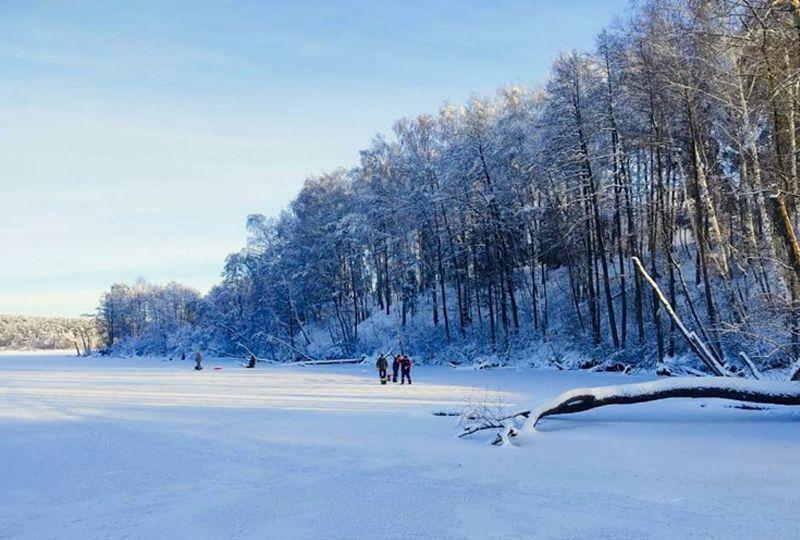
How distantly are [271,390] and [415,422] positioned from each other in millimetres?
10355

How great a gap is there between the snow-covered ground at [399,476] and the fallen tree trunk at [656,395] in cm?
41

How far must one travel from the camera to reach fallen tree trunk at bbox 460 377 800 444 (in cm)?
1004

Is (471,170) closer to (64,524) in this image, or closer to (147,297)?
(64,524)

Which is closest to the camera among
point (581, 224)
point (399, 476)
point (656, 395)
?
point (399, 476)

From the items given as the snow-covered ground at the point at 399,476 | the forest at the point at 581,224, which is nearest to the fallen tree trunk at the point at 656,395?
the snow-covered ground at the point at 399,476

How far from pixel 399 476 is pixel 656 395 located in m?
5.58

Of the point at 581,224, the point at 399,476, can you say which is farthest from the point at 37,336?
the point at 399,476

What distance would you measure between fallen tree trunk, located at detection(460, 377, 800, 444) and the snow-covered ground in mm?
407

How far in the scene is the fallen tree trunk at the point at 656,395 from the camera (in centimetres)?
1004

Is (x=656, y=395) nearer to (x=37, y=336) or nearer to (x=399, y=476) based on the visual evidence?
(x=399, y=476)

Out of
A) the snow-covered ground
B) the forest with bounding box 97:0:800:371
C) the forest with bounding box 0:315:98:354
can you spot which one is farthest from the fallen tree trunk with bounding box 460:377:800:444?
the forest with bounding box 0:315:98:354

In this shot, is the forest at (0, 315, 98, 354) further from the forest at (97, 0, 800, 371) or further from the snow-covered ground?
the snow-covered ground

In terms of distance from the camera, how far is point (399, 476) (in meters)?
7.54

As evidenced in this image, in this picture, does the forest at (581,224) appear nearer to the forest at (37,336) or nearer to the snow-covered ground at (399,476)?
the snow-covered ground at (399,476)
